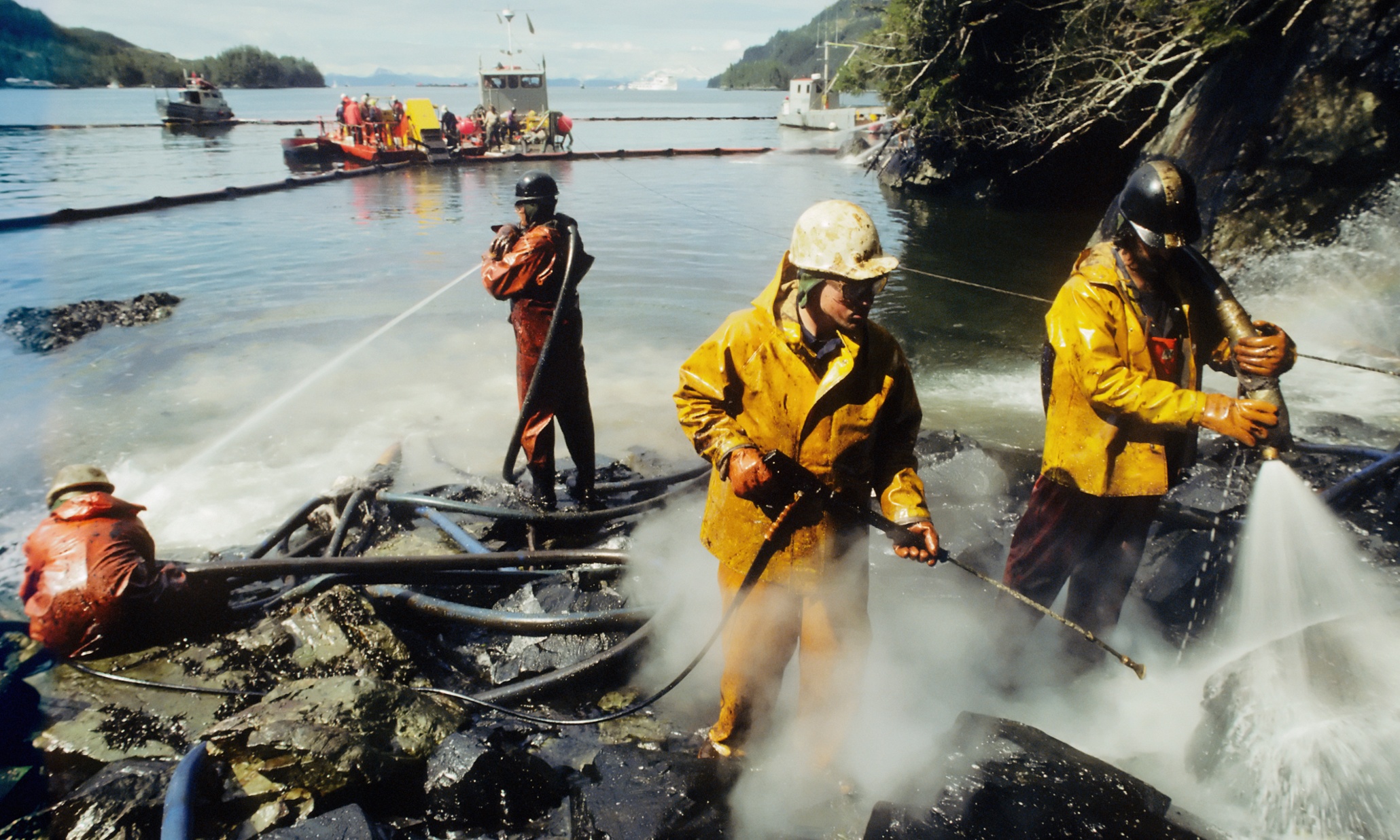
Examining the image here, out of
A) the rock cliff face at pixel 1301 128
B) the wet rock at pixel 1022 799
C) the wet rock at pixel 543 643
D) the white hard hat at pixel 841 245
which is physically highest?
the rock cliff face at pixel 1301 128

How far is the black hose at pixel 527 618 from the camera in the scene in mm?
3666

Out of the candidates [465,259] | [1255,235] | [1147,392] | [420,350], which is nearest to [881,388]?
[1147,392]

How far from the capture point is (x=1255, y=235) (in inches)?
417

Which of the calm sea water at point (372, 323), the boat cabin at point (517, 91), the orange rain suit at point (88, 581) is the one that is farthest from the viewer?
the boat cabin at point (517, 91)

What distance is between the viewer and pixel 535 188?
4.72 meters

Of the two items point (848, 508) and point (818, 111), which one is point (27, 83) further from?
point (848, 508)

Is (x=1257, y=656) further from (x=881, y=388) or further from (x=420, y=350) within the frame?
(x=420, y=350)

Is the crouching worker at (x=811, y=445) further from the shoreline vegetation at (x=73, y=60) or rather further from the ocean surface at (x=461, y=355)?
the shoreline vegetation at (x=73, y=60)

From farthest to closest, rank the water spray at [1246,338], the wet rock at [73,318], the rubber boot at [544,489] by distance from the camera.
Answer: the wet rock at [73,318]
the rubber boot at [544,489]
the water spray at [1246,338]

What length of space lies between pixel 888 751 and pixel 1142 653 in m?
1.67

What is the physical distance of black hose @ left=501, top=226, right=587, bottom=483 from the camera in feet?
15.2

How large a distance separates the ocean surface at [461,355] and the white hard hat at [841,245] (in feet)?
6.64

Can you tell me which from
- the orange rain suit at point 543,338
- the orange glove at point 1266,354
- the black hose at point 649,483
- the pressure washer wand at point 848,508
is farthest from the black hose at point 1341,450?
the orange rain suit at point 543,338

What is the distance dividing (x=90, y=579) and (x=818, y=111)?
60785mm
